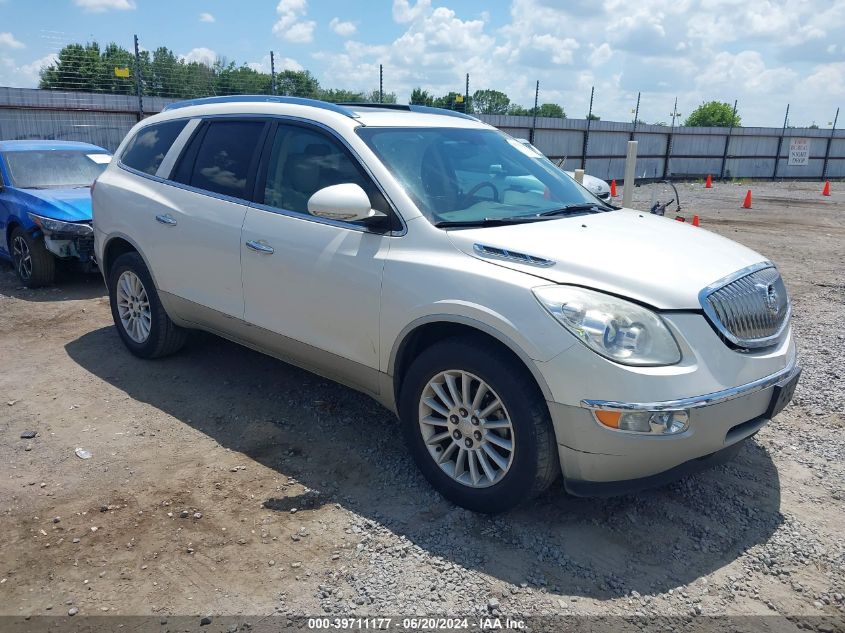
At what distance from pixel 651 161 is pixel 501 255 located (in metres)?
27.6

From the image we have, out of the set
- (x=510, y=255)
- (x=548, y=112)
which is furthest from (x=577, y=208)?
(x=548, y=112)

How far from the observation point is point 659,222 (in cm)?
412

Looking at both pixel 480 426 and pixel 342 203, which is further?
pixel 342 203

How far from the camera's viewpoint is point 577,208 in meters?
4.17

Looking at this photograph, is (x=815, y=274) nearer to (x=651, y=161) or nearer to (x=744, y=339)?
(x=744, y=339)

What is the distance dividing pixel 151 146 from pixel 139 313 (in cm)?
133

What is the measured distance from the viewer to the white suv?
2.95 m

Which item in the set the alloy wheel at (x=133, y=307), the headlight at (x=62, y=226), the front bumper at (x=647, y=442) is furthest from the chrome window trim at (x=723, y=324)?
the headlight at (x=62, y=226)

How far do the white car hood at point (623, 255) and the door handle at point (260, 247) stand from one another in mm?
1268

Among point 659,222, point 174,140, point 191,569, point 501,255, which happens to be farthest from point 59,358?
point 659,222

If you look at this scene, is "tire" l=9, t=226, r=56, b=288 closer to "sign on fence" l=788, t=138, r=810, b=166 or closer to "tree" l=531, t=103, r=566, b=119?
"tree" l=531, t=103, r=566, b=119

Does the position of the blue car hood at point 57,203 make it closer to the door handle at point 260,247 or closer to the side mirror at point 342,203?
the door handle at point 260,247

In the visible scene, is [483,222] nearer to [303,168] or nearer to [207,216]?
[303,168]

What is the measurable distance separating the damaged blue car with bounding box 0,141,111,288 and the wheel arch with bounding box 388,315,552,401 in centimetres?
543
